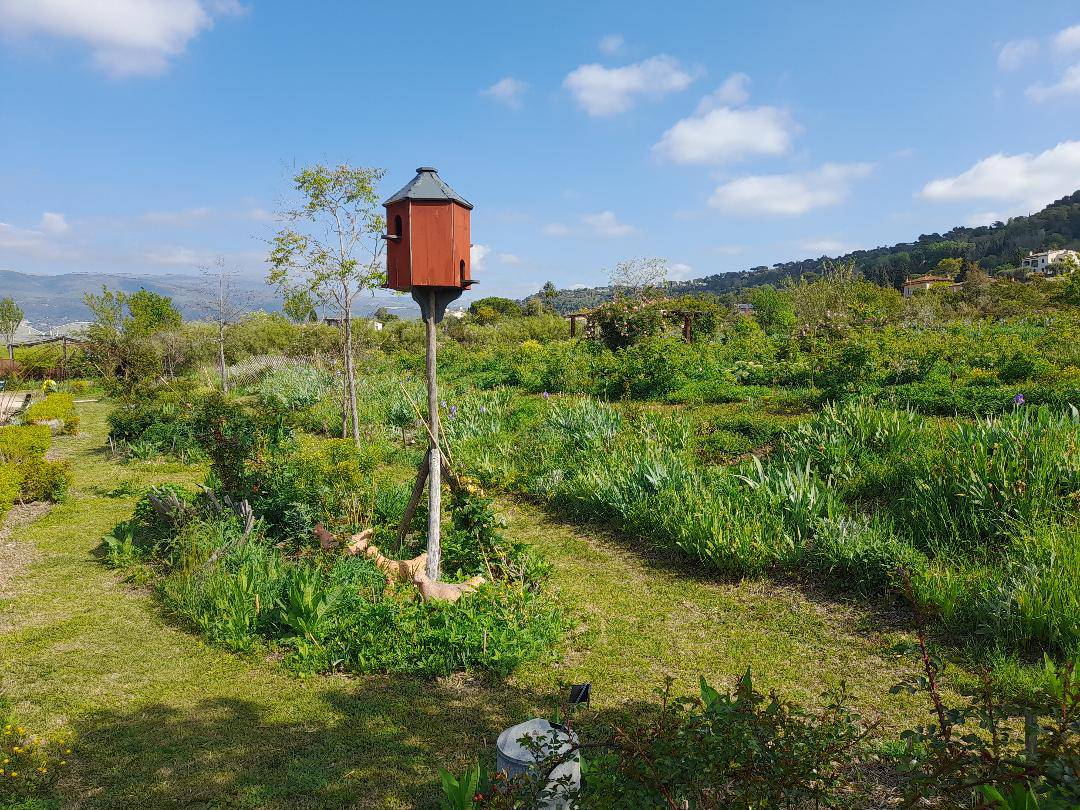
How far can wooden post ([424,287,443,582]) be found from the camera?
490 cm

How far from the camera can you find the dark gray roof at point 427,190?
484cm

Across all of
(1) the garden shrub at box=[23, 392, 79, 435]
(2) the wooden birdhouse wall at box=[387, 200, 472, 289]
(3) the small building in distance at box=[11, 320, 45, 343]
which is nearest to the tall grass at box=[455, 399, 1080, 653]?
(2) the wooden birdhouse wall at box=[387, 200, 472, 289]

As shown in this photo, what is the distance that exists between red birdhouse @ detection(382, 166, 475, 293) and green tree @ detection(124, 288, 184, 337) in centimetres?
2076

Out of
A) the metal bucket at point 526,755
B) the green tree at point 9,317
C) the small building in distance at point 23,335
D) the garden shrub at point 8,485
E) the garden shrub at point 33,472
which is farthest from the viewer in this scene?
the small building in distance at point 23,335

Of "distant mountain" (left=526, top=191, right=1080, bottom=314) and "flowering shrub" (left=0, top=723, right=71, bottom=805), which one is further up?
"distant mountain" (left=526, top=191, right=1080, bottom=314)

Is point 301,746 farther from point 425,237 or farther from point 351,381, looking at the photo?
point 351,381

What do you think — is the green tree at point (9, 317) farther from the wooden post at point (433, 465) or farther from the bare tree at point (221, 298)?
the wooden post at point (433, 465)

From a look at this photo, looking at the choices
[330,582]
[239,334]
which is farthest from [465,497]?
[239,334]

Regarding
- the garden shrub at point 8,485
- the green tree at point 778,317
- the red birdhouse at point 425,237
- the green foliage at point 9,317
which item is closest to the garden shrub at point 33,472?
the garden shrub at point 8,485

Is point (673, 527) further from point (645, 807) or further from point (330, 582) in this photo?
point (645, 807)

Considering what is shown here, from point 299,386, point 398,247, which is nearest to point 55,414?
point 299,386

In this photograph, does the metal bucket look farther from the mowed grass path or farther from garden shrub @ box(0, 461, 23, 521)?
garden shrub @ box(0, 461, 23, 521)

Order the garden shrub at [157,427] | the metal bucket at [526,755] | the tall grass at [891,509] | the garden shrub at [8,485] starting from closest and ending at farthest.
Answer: the metal bucket at [526,755], the tall grass at [891,509], the garden shrub at [8,485], the garden shrub at [157,427]

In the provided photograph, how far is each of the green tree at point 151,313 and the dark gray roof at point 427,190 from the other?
20.7 m
